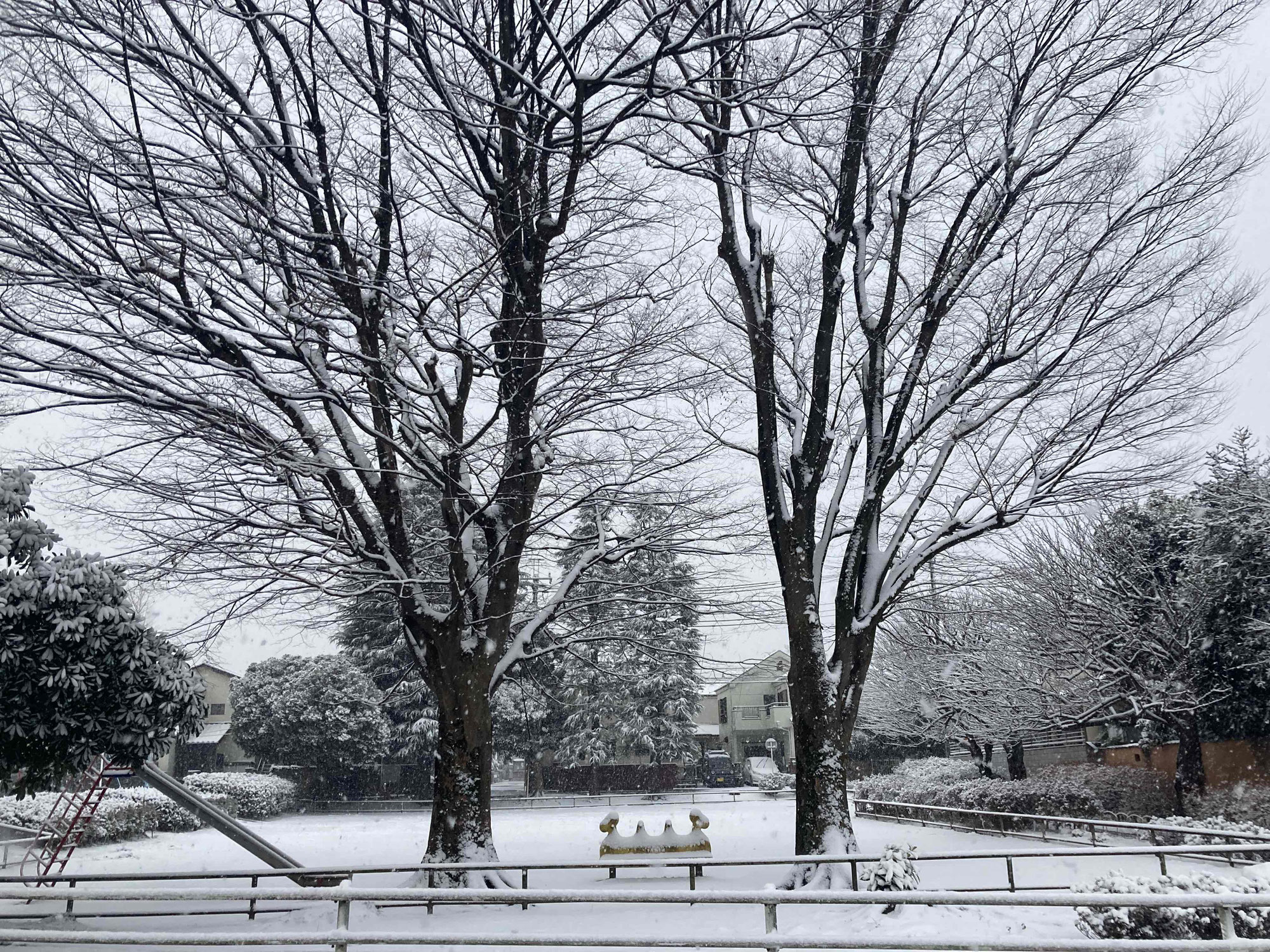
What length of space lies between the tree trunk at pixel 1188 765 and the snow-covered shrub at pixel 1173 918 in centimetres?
1232

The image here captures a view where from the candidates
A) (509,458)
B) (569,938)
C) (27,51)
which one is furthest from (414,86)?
(569,938)

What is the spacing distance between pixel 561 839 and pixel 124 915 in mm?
14654

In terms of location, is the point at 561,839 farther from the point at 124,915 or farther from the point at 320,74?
the point at 320,74

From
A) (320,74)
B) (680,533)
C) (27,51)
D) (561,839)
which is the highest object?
(320,74)

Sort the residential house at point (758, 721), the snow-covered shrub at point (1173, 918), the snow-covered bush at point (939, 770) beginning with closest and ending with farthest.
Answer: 1. the snow-covered shrub at point (1173, 918)
2. the snow-covered bush at point (939, 770)
3. the residential house at point (758, 721)

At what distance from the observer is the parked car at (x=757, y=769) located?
160 feet

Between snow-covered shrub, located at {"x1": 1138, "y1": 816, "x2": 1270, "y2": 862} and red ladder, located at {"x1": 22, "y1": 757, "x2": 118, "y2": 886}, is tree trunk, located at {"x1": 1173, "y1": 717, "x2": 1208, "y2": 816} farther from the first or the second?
red ladder, located at {"x1": 22, "y1": 757, "x2": 118, "y2": 886}

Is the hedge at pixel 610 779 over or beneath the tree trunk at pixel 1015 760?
beneath

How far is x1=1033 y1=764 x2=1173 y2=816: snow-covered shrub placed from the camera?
21.0 meters

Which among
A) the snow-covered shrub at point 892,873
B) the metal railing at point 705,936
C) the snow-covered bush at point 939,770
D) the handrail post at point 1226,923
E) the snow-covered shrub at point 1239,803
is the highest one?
the metal railing at point 705,936

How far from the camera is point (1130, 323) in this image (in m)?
12.5

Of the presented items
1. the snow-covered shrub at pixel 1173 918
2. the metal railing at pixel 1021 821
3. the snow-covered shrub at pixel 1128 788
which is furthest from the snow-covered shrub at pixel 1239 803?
the snow-covered shrub at pixel 1173 918

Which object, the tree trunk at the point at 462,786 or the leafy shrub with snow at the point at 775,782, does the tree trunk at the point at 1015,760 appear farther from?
the tree trunk at the point at 462,786

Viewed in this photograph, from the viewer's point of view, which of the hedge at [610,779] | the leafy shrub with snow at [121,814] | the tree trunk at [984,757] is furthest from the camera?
the hedge at [610,779]
